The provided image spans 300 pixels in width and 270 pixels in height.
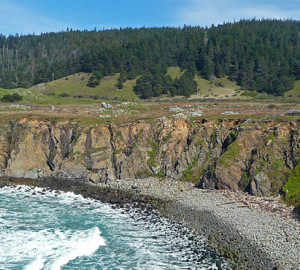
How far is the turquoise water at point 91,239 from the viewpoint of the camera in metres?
24.1

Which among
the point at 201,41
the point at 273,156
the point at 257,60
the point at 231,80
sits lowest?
the point at 273,156

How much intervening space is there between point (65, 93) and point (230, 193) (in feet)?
319

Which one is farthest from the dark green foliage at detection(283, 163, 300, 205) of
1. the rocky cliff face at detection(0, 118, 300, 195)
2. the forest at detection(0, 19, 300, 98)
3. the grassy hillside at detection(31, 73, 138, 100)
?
the grassy hillside at detection(31, 73, 138, 100)

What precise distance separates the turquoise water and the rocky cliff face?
361 inches

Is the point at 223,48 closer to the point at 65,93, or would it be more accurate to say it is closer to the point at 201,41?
the point at 201,41

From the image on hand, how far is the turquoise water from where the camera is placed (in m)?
24.1

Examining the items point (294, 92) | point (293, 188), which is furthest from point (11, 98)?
point (294, 92)

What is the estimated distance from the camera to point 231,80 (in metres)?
138

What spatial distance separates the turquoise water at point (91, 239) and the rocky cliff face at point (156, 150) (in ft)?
30.1

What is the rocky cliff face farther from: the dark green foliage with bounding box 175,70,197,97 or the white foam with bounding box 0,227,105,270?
the dark green foliage with bounding box 175,70,197,97

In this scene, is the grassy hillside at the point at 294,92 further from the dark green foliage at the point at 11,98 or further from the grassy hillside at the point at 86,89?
the dark green foliage at the point at 11,98

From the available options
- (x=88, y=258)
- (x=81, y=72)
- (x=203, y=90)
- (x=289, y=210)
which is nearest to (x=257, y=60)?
(x=203, y=90)

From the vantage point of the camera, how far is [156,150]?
4694 cm

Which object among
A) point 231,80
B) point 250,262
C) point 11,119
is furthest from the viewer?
point 231,80
